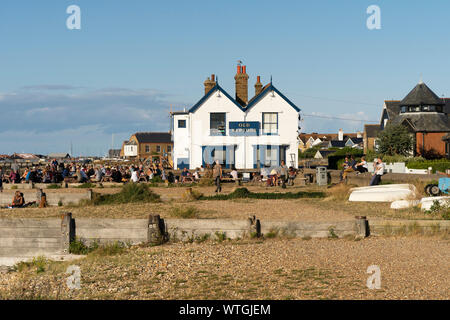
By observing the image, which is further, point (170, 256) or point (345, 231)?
point (345, 231)

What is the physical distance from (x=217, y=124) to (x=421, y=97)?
24488 millimetres

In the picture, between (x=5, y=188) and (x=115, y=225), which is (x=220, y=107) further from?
(x=115, y=225)

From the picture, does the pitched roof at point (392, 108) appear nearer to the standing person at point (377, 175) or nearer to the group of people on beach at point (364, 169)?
the group of people on beach at point (364, 169)

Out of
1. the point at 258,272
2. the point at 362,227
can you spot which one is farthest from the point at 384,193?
the point at 258,272

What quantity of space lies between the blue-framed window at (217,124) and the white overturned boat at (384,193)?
20731 mm

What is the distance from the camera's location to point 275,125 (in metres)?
42.2

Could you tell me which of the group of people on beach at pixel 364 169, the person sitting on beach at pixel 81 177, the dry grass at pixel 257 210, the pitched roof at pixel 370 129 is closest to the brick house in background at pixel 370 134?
the pitched roof at pixel 370 129

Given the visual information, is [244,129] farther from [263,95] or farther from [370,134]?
[370,134]

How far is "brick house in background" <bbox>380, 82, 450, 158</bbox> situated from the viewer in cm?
5253

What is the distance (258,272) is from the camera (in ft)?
37.4

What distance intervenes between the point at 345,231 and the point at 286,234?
1588mm

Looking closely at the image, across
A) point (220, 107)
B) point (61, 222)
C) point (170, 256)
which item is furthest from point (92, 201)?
point (220, 107)
